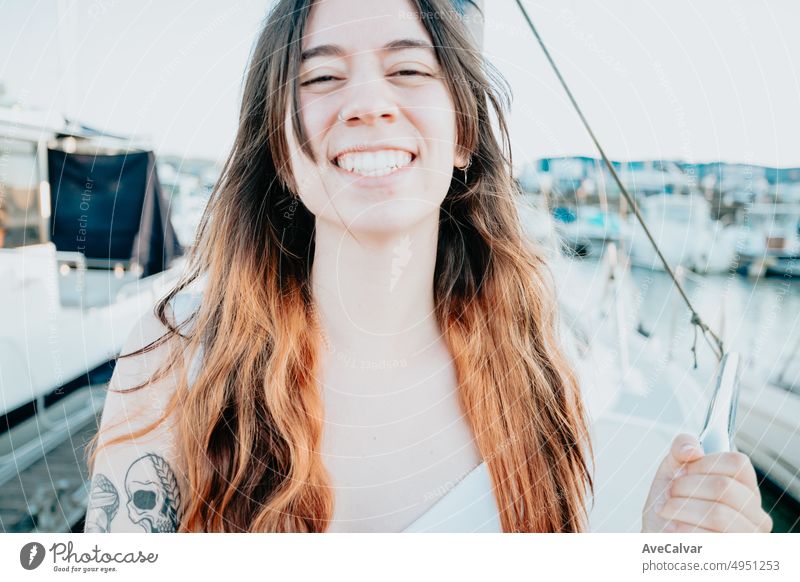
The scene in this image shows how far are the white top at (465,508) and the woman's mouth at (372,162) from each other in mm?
255

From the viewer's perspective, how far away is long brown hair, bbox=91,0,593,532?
0.63 meters

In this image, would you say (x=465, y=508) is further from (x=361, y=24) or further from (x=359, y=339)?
(x=361, y=24)

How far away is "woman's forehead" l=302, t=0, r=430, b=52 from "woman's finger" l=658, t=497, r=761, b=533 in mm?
500

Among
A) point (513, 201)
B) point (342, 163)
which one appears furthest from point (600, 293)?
point (342, 163)

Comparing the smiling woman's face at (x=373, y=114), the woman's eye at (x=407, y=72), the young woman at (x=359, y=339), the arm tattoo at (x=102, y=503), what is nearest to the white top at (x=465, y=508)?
the young woman at (x=359, y=339)

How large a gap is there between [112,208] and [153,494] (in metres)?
0.66

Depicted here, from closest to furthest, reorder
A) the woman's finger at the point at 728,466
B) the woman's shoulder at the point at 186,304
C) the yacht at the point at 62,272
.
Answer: the woman's finger at the point at 728,466 → the woman's shoulder at the point at 186,304 → the yacht at the point at 62,272

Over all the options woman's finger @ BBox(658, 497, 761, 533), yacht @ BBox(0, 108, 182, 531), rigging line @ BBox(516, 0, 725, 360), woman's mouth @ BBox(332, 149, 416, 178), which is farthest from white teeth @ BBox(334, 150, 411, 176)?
woman's finger @ BBox(658, 497, 761, 533)

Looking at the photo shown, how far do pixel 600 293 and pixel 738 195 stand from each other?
1.11 feet

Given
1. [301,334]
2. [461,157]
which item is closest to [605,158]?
[461,157]

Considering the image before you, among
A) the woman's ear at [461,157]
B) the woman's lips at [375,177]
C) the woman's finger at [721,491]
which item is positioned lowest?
the woman's finger at [721,491]

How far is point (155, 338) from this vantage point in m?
0.65

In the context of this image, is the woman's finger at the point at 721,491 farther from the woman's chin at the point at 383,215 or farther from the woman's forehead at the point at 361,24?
the woman's forehead at the point at 361,24

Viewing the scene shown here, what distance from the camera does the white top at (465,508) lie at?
25.0 inches
